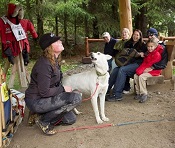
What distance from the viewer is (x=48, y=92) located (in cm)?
361

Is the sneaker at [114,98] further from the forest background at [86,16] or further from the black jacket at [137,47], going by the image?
the forest background at [86,16]

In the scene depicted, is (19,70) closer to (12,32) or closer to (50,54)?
(12,32)

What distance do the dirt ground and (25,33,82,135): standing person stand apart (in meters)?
0.28

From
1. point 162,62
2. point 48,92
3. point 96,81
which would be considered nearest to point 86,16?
point 162,62

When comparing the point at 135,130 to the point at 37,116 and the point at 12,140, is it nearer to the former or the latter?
the point at 37,116

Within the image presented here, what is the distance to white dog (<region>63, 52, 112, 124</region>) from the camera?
4.01 metres

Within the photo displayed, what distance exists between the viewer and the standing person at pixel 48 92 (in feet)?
11.7

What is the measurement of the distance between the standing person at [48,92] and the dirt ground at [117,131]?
11.0 inches

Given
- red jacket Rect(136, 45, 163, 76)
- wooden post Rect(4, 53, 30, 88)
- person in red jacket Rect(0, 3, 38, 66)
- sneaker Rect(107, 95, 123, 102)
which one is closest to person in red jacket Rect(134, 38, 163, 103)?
red jacket Rect(136, 45, 163, 76)

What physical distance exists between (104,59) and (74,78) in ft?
2.41

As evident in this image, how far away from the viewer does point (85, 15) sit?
40.1 feet

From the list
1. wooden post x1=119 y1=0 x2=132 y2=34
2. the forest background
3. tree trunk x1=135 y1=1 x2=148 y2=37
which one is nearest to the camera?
wooden post x1=119 y1=0 x2=132 y2=34

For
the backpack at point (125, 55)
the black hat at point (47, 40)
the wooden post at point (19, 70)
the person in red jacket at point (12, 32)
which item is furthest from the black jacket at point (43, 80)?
the wooden post at point (19, 70)

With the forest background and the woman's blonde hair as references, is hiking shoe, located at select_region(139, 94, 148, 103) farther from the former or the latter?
the forest background
